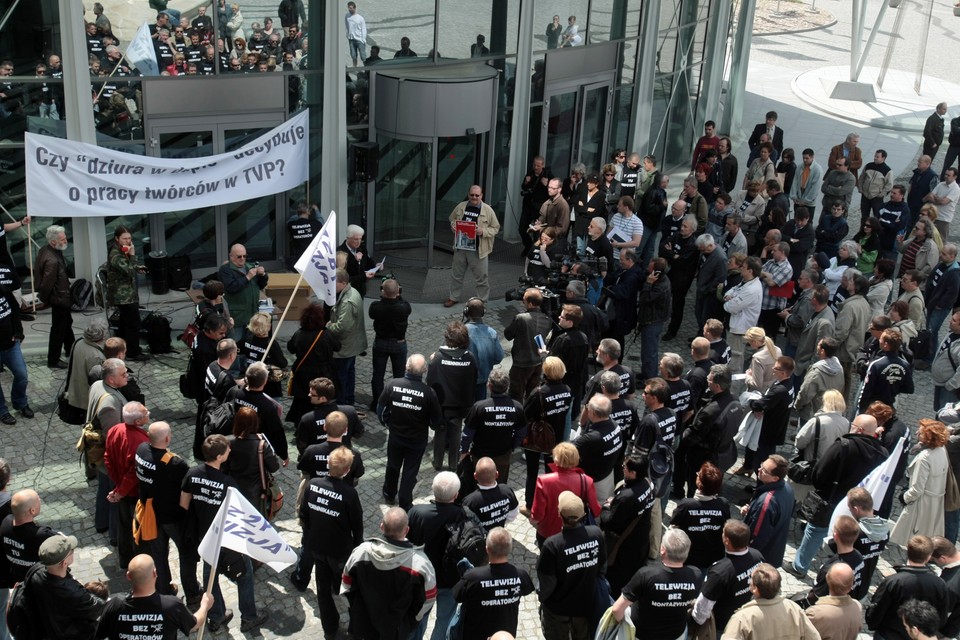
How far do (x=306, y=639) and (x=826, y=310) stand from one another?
21.9 feet

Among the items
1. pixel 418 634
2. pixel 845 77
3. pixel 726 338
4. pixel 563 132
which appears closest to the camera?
pixel 418 634

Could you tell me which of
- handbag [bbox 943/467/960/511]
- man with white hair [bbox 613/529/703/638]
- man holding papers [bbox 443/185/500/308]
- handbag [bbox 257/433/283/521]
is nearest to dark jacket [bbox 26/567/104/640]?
handbag [bbox 257/433/283/521]

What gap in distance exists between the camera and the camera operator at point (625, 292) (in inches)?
496

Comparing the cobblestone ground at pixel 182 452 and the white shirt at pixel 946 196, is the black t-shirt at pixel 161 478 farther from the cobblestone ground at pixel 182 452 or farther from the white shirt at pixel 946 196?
the white shirt at pixel 946 196

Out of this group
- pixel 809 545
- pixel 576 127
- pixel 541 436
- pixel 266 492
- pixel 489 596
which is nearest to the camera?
pixel 489 596

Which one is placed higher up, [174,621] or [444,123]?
[444,123]

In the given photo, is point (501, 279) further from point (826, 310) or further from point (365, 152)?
point (826, 310)

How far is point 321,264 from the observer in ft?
34.7

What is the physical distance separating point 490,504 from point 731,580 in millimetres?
1748

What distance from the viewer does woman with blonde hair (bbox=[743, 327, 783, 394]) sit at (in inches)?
419

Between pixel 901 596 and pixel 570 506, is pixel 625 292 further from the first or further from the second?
pixel 901 596

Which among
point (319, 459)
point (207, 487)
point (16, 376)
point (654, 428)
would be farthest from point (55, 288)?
point (654, 428)

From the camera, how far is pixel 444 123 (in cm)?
1554

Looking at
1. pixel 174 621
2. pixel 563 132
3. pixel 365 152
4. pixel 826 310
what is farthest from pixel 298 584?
pixel 563 132
